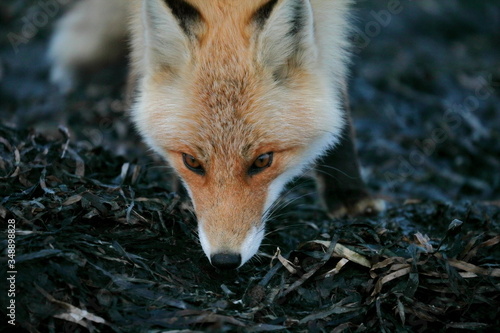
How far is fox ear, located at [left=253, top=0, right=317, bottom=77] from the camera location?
281cm

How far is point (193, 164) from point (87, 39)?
134 inches

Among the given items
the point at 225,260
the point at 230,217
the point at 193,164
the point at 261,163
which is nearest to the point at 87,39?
the point at 193,164

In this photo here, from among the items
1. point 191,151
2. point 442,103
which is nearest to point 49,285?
point 191,151

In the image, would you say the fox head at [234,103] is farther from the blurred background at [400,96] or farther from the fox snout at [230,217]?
the blurred background at [400,96]

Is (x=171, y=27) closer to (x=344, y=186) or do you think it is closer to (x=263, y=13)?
(x=263, y=13)

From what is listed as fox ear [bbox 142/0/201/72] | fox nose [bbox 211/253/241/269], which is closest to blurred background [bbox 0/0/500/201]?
fox ear [bbox 142/0/201/72]

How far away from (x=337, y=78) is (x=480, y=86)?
13.0ft

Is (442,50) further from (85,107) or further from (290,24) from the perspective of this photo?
(290,24)

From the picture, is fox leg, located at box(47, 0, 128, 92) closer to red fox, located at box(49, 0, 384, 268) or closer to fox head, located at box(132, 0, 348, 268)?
red fox, located at box(49, 0, 384, 268)

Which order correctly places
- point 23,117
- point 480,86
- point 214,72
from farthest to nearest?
point 480,86 → point 23,117 → point 214,72

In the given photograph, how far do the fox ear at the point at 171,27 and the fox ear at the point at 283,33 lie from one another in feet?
1.25

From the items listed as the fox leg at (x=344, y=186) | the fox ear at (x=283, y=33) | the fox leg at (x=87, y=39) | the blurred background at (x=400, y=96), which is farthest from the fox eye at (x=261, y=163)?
the fox leg at (x=87, y=39)

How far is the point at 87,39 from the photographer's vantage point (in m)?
5.70

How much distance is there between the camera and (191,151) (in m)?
2.90
